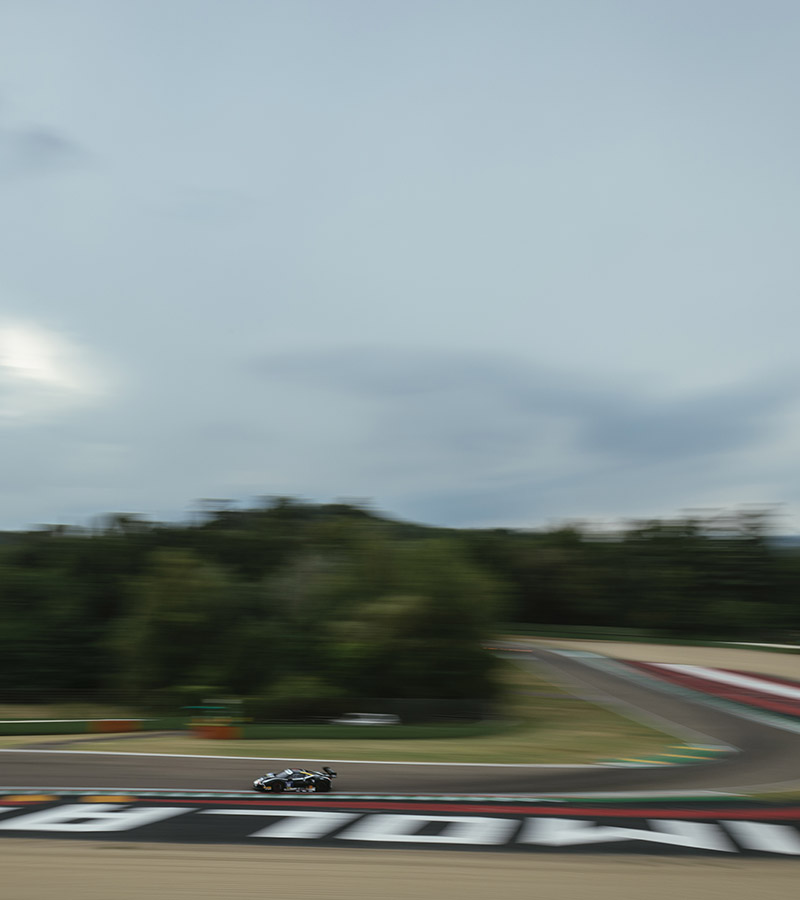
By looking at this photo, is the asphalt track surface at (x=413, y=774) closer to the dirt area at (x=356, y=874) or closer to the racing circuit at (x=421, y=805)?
the racing circuit at (x=421, y=805)

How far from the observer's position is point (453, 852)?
11.0 meters

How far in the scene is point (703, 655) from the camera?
142 ft

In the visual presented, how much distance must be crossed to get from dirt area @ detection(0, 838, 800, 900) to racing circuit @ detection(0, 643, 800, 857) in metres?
0.52

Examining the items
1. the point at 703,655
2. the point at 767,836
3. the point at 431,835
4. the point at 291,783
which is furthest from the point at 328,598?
the point at 703,655

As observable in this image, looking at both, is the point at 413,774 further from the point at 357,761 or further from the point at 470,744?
the point at 470,744

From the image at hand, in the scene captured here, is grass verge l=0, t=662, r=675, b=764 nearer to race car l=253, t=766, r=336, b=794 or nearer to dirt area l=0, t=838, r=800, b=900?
race car l=253, t=766, r=336, b=794

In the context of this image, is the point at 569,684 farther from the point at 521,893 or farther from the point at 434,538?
the point at 521,893

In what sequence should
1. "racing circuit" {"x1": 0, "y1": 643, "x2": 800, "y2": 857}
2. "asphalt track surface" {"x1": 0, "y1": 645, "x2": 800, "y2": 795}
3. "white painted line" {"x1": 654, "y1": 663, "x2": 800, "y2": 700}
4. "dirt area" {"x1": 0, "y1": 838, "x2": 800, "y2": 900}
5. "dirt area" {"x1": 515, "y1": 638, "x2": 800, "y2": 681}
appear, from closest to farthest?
"dirt area" {"x1": 0, "y1": 838, "x2": 800, "y2": 900} → "racing circuit" {"x1": 0, "y1": 643, "x2": 800, "y2": 857} → "asphalt track surface" {"x1": 0, "y1": 645, "x2": 800, "y2": 795} → "white painted line" {"x1": 654, "y1": 663, "x2": 800, "y2": 700} → "dirt area" {"x1": 515, "y1": 638, "x2": 800, "y2": 681}

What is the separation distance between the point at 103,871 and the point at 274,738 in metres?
11.6

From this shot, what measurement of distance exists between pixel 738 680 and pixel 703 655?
913cm

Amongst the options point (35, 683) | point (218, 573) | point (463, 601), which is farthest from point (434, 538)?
point (35, 683)

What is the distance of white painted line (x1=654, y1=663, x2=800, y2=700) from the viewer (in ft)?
102

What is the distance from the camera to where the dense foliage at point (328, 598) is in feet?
89.5

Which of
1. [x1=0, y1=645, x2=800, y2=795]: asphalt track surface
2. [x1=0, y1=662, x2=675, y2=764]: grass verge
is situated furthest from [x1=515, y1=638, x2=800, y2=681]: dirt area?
[x1=0, y1=645, x2=800, y2=795]: asphalt track surface
